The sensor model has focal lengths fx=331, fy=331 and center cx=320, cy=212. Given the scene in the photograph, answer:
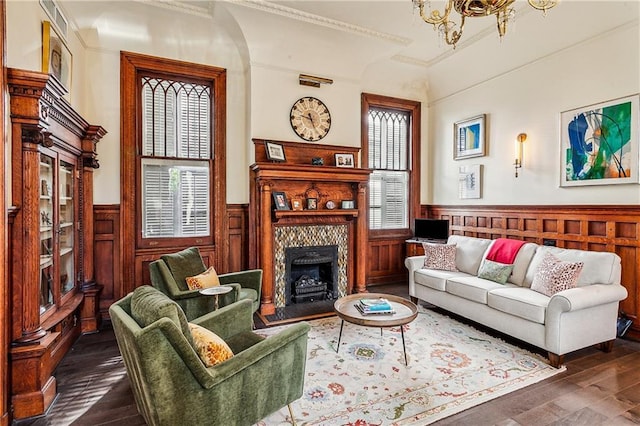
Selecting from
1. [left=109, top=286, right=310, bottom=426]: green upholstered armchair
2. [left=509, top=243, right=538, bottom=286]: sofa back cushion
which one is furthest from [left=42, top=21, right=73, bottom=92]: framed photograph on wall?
[left=509, top=243, right=538, bottom=286]: sofa back cushion

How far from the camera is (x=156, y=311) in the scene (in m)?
1.65

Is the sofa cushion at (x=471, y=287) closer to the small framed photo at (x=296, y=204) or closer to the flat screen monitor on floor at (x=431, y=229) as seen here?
the flat screen monitor on floor at (x=431, y=229)

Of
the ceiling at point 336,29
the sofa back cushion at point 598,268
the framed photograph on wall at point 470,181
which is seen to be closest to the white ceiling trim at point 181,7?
the ceiling at point 336,29

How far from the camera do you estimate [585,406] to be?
7.66 feet

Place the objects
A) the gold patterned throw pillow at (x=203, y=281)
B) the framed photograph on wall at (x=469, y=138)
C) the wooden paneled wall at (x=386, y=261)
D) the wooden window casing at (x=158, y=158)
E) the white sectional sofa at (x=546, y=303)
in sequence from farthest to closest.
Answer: the wooden paneled wall at (x=386, y=261) → the framed photograph on wall at (x=469, y=138) → the wooden window casing at (x=158, y=158) → the gold patterned throw pillow at (x=203, y=281) → the white sectional sofa at (x=546, y=303)

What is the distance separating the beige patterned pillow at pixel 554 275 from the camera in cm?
310

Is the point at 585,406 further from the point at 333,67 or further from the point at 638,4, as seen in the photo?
the point at 333,67

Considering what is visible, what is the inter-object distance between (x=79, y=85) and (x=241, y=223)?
251 cm

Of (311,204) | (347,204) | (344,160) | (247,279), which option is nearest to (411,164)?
(344,160)

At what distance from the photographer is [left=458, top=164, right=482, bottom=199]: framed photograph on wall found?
206 inches

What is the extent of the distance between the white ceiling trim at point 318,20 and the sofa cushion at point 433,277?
325 centimetres

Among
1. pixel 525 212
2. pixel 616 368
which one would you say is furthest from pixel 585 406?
pixel 525 212

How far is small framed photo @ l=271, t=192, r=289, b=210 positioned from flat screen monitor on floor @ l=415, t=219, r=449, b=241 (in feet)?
8.44

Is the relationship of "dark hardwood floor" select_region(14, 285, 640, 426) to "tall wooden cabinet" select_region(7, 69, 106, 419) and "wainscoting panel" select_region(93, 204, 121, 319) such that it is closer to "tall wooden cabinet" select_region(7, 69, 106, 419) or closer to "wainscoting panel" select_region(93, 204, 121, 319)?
"tall wooden cabinet" select_region(7, 69, 106, 419)
